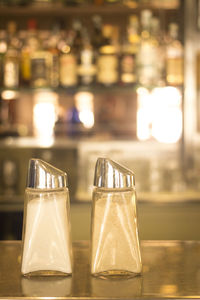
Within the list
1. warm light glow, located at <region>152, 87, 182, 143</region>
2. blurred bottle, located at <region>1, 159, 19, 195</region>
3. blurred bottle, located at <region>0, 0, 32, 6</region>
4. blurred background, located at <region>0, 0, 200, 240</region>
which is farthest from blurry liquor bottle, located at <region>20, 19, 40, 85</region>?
warm light glow, located at <region>152, 87, 182, 143</region>

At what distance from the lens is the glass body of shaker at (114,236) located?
626 millimetres

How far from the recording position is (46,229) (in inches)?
24.9

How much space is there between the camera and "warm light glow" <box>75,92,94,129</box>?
2.57 m

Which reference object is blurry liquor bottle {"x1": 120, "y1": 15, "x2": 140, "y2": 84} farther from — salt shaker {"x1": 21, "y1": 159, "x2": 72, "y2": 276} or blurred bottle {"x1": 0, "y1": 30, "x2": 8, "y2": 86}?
salt shaker {"x1": 21, "y1": 159, "x2": 72, "y2": 276}

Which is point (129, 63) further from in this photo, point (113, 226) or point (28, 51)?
point (113, 226)

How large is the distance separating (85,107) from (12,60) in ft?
1.59

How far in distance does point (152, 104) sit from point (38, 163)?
6.39ft

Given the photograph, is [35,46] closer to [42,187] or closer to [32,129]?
[32,129]

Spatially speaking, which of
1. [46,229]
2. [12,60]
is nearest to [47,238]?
[46,229]

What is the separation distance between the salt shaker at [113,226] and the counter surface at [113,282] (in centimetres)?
2

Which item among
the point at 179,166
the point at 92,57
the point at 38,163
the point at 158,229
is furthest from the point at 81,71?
the point at 38,163

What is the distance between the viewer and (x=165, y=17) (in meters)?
2.41

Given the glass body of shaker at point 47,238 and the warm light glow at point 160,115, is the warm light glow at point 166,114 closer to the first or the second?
the warm light glow at point 160,115

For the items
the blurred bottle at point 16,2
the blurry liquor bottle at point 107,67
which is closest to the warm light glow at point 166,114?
the blurry liquor bottle at point 107,67
